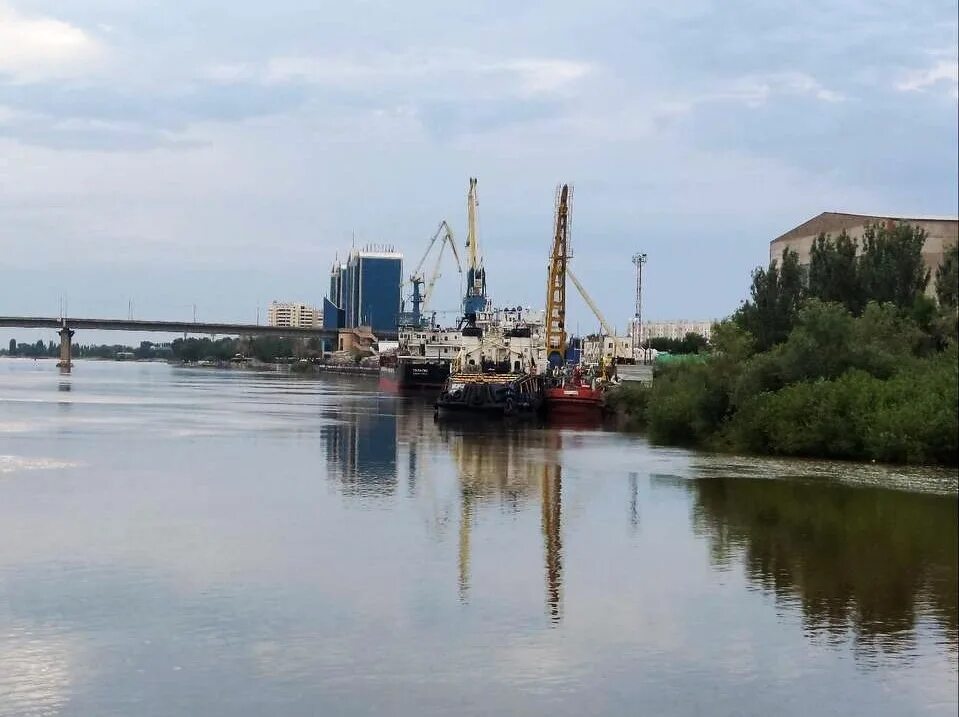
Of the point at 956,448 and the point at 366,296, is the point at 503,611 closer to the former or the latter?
the point at 956,448

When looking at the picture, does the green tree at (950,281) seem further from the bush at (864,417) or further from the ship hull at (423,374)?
the ship hull at (423,374)

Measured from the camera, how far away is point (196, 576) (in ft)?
→ 48.2

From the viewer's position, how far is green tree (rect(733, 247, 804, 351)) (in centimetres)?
4275

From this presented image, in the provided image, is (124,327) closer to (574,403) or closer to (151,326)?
(151,326)

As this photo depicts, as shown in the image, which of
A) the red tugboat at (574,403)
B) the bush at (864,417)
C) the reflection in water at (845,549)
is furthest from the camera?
the red tugboat at (574,403)

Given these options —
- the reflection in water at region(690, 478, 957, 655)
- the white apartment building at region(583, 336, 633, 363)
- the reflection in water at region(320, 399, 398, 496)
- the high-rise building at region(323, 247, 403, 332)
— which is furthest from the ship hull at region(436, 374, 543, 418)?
the high-rise building at region(323, 247, 403, 332)

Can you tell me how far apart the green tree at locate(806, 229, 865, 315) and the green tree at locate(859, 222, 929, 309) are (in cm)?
44

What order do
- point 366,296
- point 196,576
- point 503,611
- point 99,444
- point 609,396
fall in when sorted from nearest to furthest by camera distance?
1. point 503,611
2. point 196,576
3. point 99,444
4. point 609,396
5. point 366,296

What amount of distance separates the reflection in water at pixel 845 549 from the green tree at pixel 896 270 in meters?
16.8

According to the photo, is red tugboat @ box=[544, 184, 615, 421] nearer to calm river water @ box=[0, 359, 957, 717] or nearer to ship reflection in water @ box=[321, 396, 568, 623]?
ship reflection in water @ box=[321, 396, 568, 623]

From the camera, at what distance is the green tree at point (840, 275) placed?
4044cm

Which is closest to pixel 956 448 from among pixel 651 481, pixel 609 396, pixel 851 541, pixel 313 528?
pixel 651 481

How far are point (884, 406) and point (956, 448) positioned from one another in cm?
215

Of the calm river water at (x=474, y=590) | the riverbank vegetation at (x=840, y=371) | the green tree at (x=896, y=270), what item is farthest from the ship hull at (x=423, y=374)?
the calm river water at (x=474, y=590)
